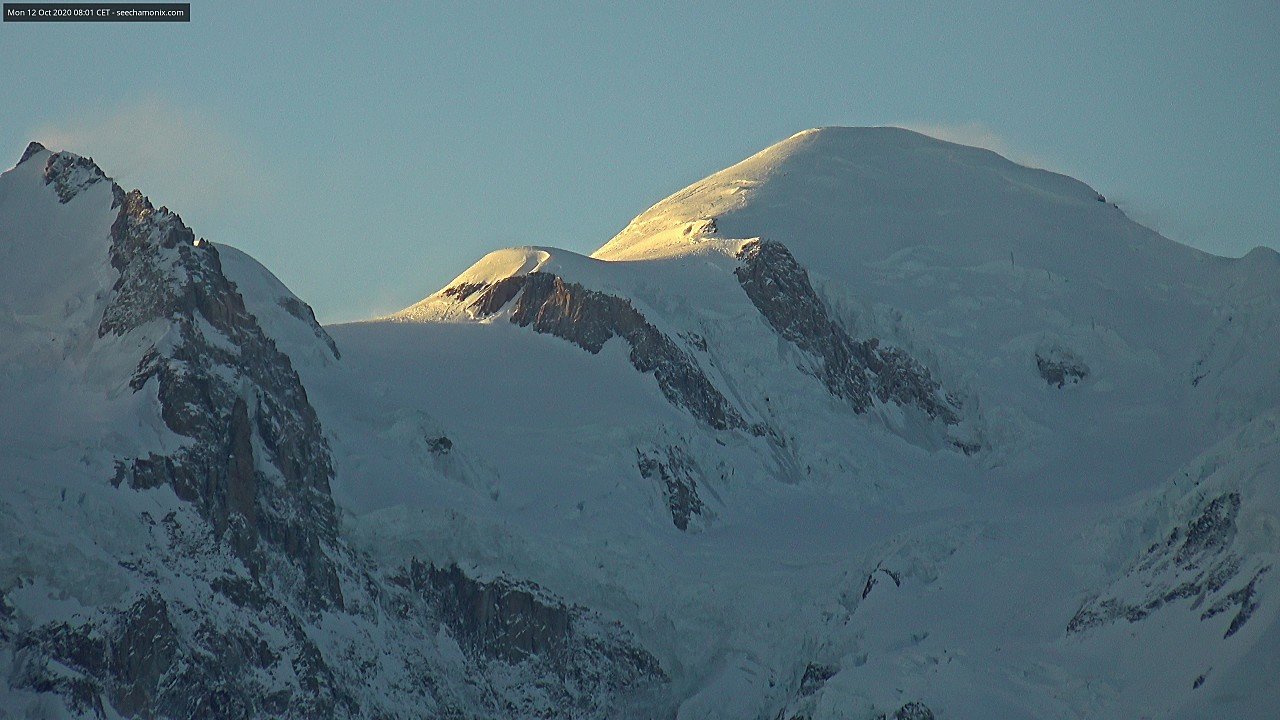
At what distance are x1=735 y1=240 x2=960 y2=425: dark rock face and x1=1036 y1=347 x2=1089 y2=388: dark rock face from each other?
9.29m

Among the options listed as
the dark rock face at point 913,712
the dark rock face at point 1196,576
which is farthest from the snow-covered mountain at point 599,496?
the dark rock face at point 1196,576

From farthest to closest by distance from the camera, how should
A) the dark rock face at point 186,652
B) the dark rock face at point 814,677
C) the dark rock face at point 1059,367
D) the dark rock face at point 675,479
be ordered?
the dark rock face at point 1059,367 < the dark rock face at point 675,479 < the dark rock face at point 814,677 < the dark rock face at point 186,652

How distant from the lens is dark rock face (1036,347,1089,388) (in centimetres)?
17988

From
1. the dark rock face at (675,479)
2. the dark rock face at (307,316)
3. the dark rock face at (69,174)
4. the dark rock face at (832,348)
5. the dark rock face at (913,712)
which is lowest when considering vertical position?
the dark rock face at (913,712)

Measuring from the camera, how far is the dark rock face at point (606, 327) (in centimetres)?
15950

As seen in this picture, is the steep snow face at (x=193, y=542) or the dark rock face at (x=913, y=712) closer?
the dark rock face at (x=913, y=712)

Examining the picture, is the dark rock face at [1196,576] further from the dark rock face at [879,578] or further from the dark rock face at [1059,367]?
the dark rock face at [1059,367]

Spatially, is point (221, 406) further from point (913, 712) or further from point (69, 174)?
point (913, 712)

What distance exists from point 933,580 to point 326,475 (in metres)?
34.6

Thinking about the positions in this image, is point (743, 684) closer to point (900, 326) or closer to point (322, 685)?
Answer: point (322, 685)

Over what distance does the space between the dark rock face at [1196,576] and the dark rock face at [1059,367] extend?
52.7 m

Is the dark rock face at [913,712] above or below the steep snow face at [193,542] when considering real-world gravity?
below

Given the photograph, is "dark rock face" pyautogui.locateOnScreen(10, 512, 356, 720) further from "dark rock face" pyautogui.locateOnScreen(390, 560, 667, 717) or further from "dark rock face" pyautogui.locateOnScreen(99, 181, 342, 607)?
"dark rock face" pyautogui.locateOnScreen(390, 560, 667, 717)

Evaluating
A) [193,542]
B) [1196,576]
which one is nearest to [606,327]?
[193,542]
